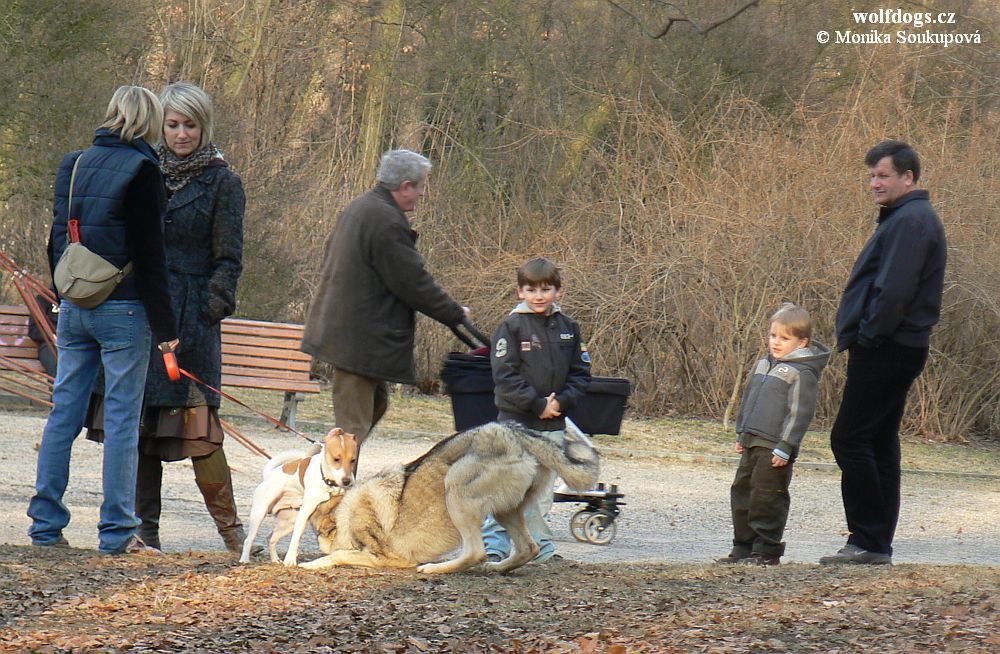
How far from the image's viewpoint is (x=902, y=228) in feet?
23.2

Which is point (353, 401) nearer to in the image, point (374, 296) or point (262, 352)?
point (374, 296)

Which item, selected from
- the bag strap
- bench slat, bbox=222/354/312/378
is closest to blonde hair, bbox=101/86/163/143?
the bag strap

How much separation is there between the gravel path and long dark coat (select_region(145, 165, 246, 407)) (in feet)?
4.65

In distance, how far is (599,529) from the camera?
29.9ft

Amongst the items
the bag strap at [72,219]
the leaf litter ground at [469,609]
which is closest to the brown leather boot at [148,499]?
the leaf litter ground at [469,609]

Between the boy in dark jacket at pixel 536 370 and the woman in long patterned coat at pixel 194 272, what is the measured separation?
4.75ft

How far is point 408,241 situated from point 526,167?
52.0 feet

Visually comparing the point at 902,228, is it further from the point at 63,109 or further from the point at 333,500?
the point at 63,109

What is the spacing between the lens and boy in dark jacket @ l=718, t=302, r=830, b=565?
7.54 meters

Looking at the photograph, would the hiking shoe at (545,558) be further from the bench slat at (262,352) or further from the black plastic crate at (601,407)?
the bench slat at (262,352)

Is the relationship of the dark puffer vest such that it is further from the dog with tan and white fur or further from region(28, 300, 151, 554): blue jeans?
the dog with tan and white fur

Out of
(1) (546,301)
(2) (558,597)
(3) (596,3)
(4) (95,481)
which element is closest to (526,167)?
(3) (596,3)

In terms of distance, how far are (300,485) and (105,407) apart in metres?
0.98

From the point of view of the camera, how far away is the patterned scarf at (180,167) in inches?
268
